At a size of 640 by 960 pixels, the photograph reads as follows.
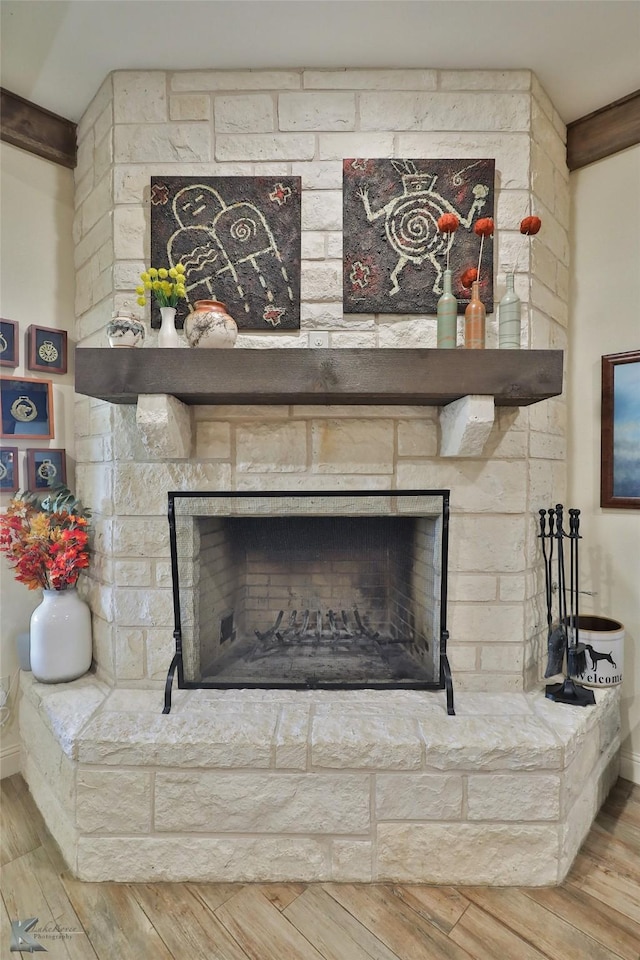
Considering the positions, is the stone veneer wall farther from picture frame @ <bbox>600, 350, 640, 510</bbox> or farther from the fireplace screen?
picture frame @ <bbox>600, 350, 640, 510</bbox>

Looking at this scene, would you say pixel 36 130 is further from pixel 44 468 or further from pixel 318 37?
pixel 44 468

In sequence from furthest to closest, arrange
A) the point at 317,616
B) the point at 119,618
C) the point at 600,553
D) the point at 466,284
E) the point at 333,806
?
the point at 600,553 < the point at 317,616 < the point at 119,618 < the point at 466,284 < the point at 333,806

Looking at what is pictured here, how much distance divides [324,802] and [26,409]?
1788 millimetres

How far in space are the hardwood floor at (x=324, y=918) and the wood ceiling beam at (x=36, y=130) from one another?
8.34ft

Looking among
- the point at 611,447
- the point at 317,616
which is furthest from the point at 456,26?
the point at 317,616

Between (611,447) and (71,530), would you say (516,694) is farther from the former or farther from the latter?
(71,530)

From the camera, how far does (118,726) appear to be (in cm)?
140

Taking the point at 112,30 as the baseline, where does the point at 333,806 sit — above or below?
below

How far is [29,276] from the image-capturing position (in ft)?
5.84

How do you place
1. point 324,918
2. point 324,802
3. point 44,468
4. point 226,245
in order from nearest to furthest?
point 324,918, point 324,802, point 226,245, point 44,468

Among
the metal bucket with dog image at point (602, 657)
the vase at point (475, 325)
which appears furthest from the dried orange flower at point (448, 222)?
the metal bucket with dog image at point (602, 657)

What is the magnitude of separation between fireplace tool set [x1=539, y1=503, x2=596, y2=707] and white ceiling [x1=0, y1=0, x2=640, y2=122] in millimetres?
1552

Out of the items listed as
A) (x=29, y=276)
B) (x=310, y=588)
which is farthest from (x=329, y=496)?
(x=29, y=276)

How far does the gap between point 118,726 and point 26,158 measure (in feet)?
7.02
